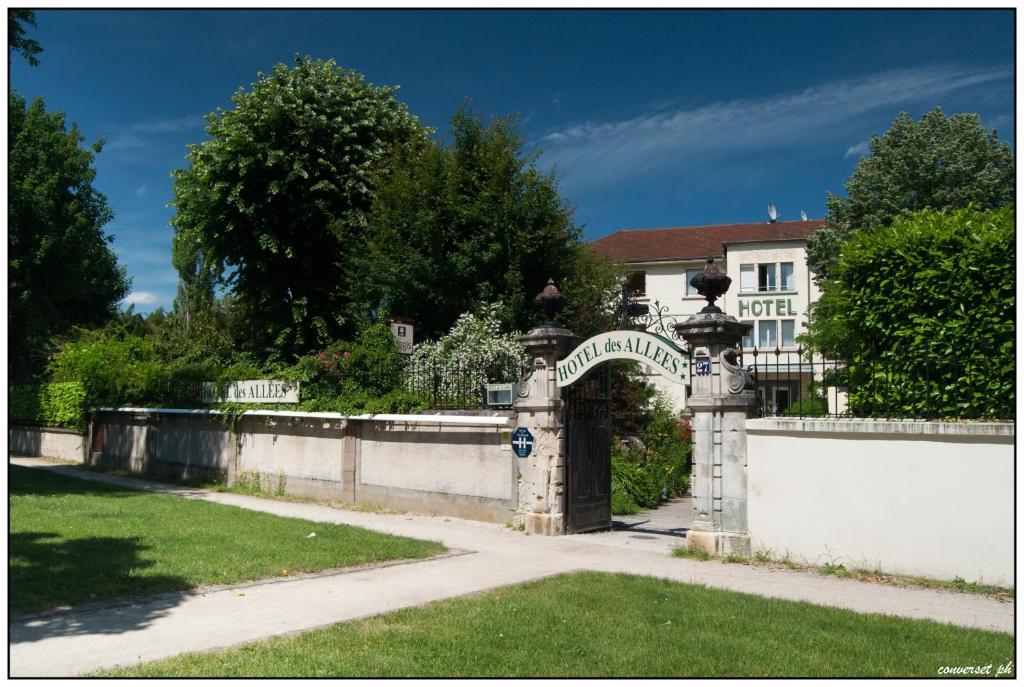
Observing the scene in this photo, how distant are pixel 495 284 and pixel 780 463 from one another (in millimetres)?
10344

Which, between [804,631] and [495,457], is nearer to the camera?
[804,631]

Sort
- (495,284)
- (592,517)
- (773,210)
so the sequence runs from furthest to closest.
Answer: (773,210) < (495,284) < (592,517)

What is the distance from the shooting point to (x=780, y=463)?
32.8 ft

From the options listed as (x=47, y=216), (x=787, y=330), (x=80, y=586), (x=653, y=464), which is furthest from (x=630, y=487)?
(x=787, y=330)

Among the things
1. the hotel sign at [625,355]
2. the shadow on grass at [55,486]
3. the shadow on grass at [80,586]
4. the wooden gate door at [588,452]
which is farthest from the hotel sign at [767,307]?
the shadow on grass at [80,586]

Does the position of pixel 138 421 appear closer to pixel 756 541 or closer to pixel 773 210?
pixel 756 541

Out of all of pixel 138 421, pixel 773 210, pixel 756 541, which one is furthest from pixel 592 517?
pixel 773 210

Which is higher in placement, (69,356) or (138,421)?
(69,356)

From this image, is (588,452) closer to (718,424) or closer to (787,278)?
(718,424)

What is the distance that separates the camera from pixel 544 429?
12250mm

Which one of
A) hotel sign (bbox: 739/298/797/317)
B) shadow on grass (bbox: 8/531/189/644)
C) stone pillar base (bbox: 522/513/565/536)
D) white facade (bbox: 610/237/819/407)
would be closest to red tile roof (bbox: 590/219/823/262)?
white facade (bbox: 610/237/819/407)

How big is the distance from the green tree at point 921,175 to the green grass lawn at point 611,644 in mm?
26290

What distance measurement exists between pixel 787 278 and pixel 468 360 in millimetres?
30607

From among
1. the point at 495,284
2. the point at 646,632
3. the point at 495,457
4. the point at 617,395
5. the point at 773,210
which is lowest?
the point at 646,632
